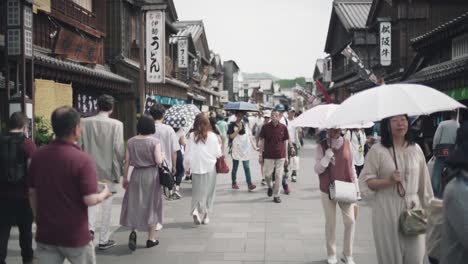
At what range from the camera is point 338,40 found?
38.5 metres

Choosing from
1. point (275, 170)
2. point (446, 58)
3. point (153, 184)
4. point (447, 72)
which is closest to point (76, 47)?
point (275, 170)

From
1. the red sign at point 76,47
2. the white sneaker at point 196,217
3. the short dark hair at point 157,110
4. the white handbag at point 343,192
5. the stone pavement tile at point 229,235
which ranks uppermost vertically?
the red sign at point 76,47

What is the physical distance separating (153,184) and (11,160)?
1.86 m

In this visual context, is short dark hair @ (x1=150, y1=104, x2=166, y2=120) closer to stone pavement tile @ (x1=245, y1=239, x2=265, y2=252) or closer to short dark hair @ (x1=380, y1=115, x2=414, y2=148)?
stone pavement tile @ (x1=245, y1=239, x2=265, y2=252)

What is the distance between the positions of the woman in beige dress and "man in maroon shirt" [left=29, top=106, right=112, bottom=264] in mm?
2300

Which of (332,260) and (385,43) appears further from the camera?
(385,43)

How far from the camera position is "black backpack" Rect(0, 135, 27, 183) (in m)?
5.14

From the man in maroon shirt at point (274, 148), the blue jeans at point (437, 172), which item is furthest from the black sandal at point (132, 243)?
the blue jeans at point (437, 172)

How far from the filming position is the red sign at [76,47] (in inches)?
486

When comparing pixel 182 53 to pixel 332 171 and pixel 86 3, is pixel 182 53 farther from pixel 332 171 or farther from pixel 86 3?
pixel 332 171

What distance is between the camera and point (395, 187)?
4078 mm

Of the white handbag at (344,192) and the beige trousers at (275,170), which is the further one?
the beige trousers at (275,170)

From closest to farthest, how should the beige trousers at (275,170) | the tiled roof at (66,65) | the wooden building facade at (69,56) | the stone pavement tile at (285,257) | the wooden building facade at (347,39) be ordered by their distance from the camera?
the stone pavement tile at (285,257) < the beige trousers at (275,170) < the tiled roof at (66,65) < the wooden building facade at (69,56) < the wooden building facade at (347,39)

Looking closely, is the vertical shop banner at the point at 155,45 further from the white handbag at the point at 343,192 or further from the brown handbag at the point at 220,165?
the white handbag at the point at 343,192
